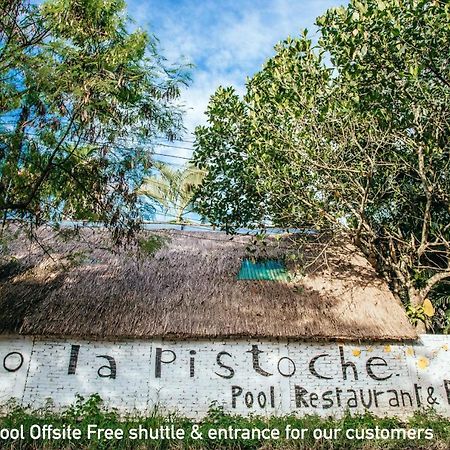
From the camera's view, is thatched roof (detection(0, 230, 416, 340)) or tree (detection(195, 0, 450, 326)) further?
thatched roof (detection(0, 230, 416, 340))

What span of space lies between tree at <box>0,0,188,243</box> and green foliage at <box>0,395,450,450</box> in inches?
124

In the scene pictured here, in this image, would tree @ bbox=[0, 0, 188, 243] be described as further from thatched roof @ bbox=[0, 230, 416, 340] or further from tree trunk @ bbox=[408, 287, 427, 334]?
tree trunk @ bbox=[408, 287, 427, 334]

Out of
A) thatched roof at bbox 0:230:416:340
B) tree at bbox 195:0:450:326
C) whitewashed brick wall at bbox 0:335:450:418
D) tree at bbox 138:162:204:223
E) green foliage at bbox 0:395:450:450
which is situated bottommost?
green foliage at bbox 0:395:450:450

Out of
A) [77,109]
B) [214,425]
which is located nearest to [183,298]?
[214,425]

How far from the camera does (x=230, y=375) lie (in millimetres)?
8828

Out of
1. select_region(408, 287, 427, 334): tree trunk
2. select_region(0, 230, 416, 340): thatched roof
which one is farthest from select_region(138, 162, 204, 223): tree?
select_region(408, 287, 427, 334): tree trunk

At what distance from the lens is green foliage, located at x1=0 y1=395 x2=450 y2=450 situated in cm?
667

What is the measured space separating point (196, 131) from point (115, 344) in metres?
5.19

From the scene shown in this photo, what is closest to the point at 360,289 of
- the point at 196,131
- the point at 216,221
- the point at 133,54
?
the point at 216,221

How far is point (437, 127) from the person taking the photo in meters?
8.66

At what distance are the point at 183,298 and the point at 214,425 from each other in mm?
2901

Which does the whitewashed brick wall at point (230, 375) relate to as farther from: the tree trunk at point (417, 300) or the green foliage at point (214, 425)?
the tree trunk at point (417, 300)

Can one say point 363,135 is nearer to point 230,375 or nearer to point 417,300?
point 417,300

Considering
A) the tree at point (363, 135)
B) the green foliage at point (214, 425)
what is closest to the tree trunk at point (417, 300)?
the tree at point (363, 135)
